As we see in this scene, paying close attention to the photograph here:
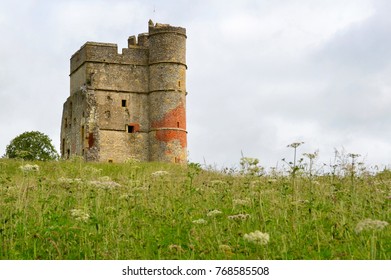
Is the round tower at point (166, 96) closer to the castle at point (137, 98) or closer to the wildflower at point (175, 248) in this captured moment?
the castle at point (137, 98)

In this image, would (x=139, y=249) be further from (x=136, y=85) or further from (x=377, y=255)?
(x=136, y=85)

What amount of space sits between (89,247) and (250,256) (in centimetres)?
222

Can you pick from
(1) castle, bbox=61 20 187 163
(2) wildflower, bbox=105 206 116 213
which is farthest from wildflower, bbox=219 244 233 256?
(1) castle, bbox=61 20 187 163

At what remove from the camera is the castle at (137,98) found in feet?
153

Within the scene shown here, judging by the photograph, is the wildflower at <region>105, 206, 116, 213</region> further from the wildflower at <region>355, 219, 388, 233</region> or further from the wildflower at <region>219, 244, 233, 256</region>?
the wildflower at <region>355, 219, 388, 233</region>

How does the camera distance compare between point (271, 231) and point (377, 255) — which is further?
point (271, 231)

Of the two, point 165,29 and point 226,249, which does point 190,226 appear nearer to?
point 226,249

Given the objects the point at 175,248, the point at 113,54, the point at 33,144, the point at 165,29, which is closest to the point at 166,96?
the point at 165,29

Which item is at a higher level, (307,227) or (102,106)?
(102,106)

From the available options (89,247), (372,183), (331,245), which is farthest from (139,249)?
(372,183)

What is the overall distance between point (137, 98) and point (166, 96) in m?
2.32

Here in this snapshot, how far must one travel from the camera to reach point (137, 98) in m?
47.7

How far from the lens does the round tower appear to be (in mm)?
46625
